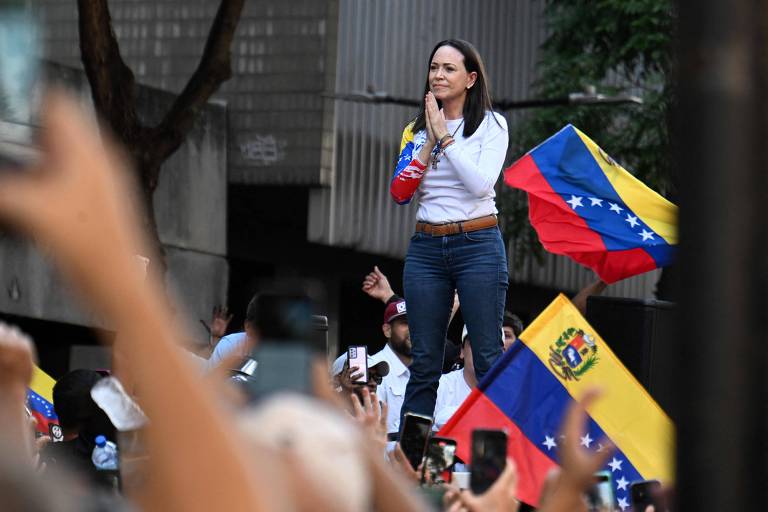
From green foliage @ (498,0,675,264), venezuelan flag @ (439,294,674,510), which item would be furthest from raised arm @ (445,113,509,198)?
green foliage @ (498,0,675,264)

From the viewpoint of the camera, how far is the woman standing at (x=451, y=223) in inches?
269

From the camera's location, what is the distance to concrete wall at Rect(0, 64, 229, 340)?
15234mm

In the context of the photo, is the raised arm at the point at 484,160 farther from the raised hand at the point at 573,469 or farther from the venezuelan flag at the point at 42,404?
the raised hand at the point at 573,469

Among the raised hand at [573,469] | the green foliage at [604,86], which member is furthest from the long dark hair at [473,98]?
the green foliage at [604,86]

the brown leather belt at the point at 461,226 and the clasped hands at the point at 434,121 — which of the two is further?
the brown leather belt at the point at 461,226

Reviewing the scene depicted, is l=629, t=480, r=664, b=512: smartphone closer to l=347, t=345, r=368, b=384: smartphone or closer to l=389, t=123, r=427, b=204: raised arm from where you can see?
l=389, t=123, r=427, b=204: raised arm

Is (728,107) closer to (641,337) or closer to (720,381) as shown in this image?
(720,381)

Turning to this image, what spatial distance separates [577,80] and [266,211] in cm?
397

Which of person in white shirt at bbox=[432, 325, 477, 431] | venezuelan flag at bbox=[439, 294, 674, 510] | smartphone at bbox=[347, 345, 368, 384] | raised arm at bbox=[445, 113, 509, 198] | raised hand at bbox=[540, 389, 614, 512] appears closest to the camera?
raised hand at bbox=[540, 389, 614, 512]

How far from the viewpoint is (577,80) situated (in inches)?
739

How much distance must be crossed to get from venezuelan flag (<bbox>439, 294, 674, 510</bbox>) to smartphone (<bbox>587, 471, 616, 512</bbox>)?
2.35m

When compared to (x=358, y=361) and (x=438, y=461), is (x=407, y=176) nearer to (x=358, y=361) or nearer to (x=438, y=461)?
(x=358, y=361)

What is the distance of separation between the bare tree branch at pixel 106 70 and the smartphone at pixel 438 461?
776 cm

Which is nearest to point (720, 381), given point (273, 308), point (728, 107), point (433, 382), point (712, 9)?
point (728, 107)
